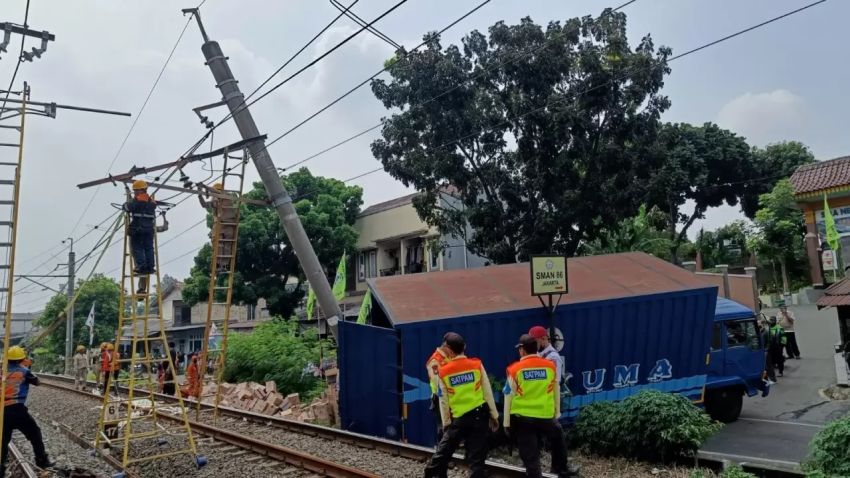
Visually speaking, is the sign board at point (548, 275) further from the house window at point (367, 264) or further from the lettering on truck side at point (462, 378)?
the house window at point (367, 264)

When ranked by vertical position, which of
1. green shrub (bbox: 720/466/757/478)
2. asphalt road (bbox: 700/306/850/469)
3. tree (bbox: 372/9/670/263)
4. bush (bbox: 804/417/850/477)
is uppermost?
tree (bbox: 372/9/670/263)

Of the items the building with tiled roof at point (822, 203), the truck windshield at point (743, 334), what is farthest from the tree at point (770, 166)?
the truck windshield at point (743, 334)

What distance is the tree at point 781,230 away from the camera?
114 feet

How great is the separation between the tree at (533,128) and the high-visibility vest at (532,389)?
13.6 meters

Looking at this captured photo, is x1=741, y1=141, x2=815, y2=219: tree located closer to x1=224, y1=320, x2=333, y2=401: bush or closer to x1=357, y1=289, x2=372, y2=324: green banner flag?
x1=224, y1=320, x2=333, y2=401: bush

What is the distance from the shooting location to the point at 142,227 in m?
8.25

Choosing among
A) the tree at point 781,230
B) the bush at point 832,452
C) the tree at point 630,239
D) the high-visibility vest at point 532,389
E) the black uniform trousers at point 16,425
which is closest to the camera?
the bush at point 832,452

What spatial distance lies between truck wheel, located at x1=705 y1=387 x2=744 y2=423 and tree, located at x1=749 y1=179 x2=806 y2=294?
83.4 feet

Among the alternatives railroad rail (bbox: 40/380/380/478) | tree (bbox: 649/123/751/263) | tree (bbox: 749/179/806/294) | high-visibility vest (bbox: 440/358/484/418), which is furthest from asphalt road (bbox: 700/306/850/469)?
tree (bbox: 649/123/751/263)

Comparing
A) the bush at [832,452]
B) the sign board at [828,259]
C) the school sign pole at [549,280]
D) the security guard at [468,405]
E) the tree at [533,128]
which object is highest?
the tree at [533,128]

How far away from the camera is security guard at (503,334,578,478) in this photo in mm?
5988

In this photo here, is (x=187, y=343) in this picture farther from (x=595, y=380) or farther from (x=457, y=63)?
(x=595, y=380)

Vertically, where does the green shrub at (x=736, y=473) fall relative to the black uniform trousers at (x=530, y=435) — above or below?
below

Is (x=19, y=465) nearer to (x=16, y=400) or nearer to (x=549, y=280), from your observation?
(x=16, y=400)
